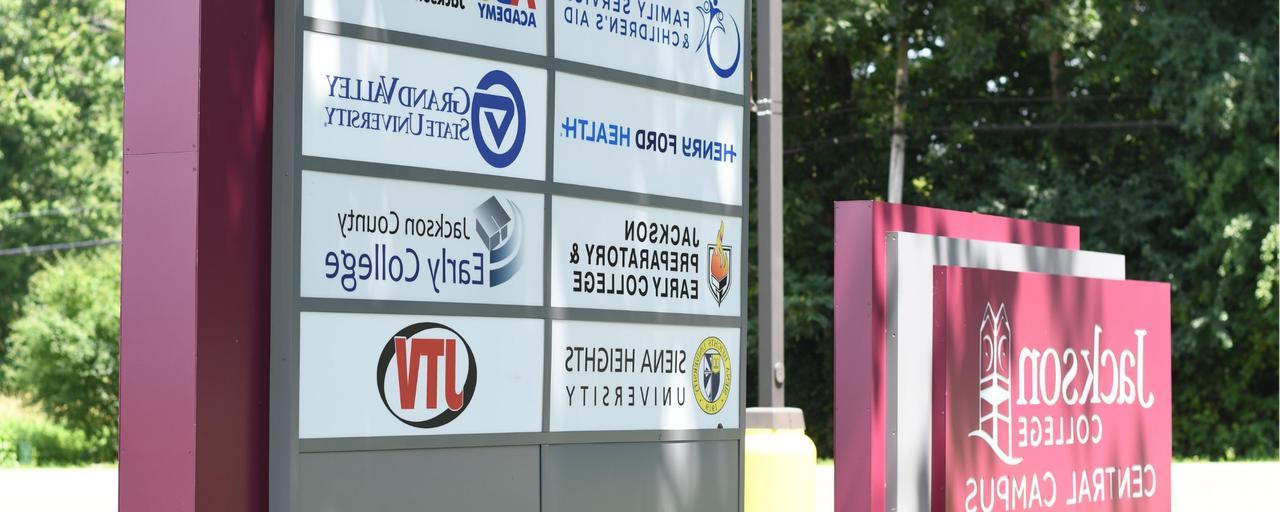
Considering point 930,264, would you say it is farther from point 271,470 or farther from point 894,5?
point 894,5

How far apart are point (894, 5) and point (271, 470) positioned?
25152 mm

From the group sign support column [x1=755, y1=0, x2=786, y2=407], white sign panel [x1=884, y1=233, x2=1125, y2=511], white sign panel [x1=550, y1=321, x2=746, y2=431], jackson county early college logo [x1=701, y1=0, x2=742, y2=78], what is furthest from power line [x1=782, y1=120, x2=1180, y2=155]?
white sign panel [x1=550, y1=321, x2=746, y2=431]

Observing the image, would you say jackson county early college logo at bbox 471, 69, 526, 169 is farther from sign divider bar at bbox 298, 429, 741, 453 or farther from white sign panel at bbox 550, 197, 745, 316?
sign divider bar at bbox 298, 429, 741, 453

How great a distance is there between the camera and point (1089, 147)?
31016 mm

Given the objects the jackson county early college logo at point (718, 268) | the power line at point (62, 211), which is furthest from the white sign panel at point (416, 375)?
the power line at point (62, 211)

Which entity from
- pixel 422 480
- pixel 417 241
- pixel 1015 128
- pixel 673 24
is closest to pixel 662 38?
pixel 673 24

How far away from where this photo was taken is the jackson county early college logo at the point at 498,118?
7262mm

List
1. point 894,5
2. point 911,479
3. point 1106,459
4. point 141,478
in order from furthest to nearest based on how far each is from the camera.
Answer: point 894,5
point 1106,459
point 911,479
point 141,478

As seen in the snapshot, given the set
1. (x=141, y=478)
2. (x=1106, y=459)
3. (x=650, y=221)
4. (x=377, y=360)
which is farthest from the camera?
(x=1106, y=459)

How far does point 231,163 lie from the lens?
6.41 m

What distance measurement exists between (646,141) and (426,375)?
71.2 inches

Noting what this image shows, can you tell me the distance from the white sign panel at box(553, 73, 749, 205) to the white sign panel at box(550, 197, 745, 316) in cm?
14

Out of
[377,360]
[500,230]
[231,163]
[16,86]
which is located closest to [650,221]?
[500,230]

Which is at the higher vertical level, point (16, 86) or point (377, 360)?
point (16, 86)
